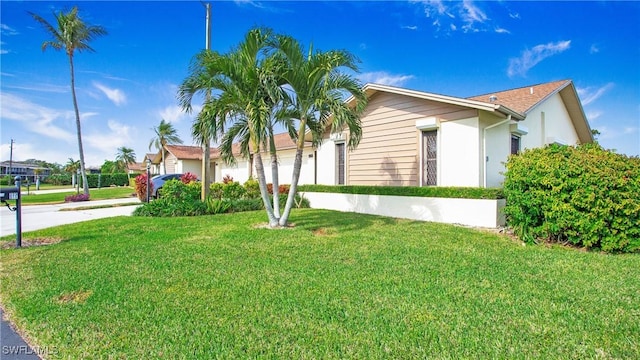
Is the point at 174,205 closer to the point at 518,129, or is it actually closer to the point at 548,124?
the point at 518,129

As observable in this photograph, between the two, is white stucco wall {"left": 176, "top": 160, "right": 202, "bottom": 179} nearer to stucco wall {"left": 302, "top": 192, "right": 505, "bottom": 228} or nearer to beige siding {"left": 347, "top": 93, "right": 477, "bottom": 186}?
stucco wall {"left": 302, "top": 192, "right": 505, "bottom": 228}

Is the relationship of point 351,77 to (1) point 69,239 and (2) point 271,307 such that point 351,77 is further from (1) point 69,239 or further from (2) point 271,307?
(1) point 69,239

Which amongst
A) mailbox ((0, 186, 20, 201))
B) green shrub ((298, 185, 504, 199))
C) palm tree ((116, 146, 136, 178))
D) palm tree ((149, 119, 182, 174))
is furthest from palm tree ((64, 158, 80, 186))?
mailbox ((0, 186, 20, 201))

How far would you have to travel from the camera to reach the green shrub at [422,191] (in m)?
8.21

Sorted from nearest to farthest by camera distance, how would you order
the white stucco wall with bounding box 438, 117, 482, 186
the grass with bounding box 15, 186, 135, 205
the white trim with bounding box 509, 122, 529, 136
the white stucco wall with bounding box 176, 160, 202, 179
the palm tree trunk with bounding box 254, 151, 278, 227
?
the palm tree trunk with bounding box 254, 151, 278, 227, the white stucco wall with bounding box 438, 117, 482, 186, the white trim with bounding box 509, 122, 529, 136, the grass with bounding box 15, 186, 135, 205, the white stucco wall with bounding box 176, 160, 202, 179

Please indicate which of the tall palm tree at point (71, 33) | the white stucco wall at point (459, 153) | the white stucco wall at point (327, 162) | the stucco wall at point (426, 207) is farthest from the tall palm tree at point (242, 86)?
the tall palm tree at point (71, 33)

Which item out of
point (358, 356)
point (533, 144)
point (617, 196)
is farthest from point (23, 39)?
point (533, 144)

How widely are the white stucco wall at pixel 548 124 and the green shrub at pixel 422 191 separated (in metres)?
3.47

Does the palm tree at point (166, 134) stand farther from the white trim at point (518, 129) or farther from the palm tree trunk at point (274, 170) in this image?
the white trim at point (518, 129)

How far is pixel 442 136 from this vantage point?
943 cm

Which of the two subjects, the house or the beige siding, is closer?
the house

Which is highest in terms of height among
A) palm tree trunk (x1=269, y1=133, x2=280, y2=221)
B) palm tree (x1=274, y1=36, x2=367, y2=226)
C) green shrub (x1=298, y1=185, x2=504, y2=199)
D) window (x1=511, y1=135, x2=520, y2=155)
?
palm tree (x1=274, y1=36, x2=367, y2=226)

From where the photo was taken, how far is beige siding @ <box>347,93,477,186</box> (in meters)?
9.84

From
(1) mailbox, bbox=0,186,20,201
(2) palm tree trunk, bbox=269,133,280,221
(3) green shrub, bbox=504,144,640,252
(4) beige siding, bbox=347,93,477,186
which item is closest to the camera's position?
(3) green shrub, bbox=504,144,640,252
